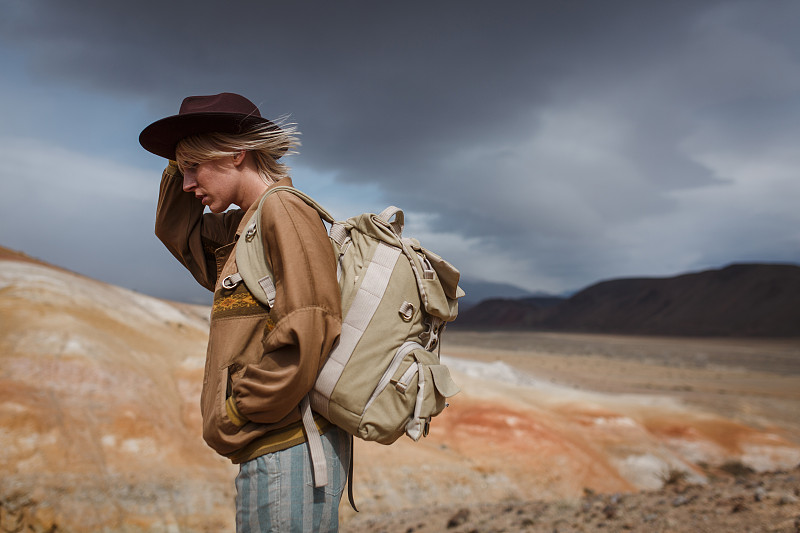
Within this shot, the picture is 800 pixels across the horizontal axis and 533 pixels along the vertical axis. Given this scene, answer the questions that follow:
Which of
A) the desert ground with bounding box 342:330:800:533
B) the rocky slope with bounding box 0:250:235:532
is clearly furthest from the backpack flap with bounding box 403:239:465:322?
the rocky slope with bounding box 0:250:235:532

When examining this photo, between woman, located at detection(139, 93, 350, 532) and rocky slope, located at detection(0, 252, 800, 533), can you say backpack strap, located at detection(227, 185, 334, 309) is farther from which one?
rocky slope, located at detection(0, 252, 800, 533)

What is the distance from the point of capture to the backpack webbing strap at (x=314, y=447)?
5.05 ft

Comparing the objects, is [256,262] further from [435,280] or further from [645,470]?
[645,470]

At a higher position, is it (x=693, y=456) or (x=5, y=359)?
(x=5, y=359)

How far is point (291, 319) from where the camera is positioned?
1.43 meters

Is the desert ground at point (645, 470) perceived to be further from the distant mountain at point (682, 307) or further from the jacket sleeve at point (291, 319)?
the distant mountain at point (682, 307)

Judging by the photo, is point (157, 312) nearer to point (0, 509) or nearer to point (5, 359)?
point (5, 359)

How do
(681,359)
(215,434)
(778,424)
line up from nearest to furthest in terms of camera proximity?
(215,434), (778,424), (681,359)

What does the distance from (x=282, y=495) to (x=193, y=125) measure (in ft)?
3.90

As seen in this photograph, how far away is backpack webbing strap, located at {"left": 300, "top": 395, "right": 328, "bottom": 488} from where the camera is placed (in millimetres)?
1540

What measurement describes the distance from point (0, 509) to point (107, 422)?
1083 mm

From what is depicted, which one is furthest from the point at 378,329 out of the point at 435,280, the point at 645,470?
the point at 645,470

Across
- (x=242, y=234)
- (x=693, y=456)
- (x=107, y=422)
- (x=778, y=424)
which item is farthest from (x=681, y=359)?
(x=242, y=234)

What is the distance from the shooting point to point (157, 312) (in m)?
7.45
